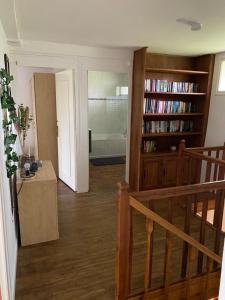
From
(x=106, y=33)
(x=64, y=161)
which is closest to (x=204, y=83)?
(x=106, y=33)

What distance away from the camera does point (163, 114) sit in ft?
13.9

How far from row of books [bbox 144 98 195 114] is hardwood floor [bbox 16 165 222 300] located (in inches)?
64.8

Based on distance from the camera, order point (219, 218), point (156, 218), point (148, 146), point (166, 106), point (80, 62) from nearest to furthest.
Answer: point (156, 218)
point (219, 218)
point (80, 62)
point (166, 106)
point (148, 146)

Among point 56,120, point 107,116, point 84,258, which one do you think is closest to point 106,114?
point 107,116

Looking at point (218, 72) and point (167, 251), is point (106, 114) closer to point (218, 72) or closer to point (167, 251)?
point (218, 72)

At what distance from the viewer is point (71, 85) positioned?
3.88 m

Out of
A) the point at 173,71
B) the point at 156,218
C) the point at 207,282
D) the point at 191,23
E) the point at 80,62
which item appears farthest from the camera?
the point at 173,71

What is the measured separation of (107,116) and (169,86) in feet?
9.00

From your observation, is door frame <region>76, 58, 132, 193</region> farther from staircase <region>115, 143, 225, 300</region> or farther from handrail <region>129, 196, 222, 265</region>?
handrail <region>129, 196, 222, 265</region>

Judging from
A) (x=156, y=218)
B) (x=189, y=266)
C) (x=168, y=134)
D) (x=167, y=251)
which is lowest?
(x=189, y=266)

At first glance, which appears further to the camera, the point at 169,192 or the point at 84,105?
the point at 84,105

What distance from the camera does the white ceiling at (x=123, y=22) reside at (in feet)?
6.70

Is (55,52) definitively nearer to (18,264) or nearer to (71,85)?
(71,85)

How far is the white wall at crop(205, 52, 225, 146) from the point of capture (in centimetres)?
418
